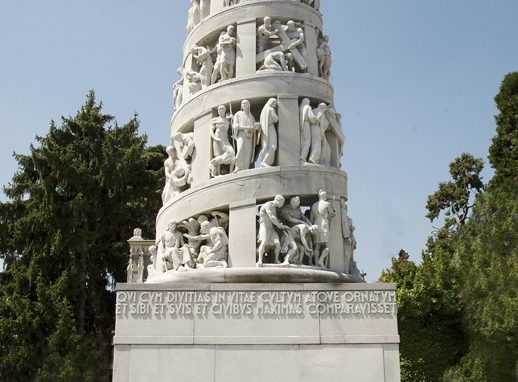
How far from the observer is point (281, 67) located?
49.0ft

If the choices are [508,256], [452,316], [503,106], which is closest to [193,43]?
[508,256]

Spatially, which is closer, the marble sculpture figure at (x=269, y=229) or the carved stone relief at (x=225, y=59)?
the marble sculpture figure at (x=269, y=229)

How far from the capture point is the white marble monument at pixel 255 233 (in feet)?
40.6

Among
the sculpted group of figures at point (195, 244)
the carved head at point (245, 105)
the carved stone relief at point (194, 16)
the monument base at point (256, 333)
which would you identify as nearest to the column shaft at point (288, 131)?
the carved head at point (245, 105)

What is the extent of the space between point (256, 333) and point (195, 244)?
2.41 metres

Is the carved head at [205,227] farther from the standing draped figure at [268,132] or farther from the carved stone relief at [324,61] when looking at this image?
the carved stone relief at [324,61]

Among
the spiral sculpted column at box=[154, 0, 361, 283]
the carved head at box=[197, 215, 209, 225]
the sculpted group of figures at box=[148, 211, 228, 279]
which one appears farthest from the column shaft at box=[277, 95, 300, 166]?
the carved head at box=[197, 215, 209, 225]

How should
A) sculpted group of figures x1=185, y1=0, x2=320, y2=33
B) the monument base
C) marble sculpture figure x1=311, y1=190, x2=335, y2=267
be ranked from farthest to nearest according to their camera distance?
sculpted group of figures x1=185, y1=0, x2=320, y2=33
marble sculpture figure x1=311, y1=190, x2=335, y2=267
the monument base

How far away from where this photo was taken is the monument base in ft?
40.2

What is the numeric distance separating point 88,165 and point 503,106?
21152mm

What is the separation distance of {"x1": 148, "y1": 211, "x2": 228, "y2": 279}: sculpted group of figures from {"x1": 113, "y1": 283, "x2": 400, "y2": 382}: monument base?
81 centimetres

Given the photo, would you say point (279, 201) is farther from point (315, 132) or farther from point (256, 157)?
point (315, 132)

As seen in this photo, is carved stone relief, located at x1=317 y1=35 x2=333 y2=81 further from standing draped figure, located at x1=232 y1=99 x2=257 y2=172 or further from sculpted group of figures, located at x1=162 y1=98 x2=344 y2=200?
standing draped figure, located at x1=232 y1=99 x2=257 y2=172

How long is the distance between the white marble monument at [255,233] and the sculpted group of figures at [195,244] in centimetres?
3
